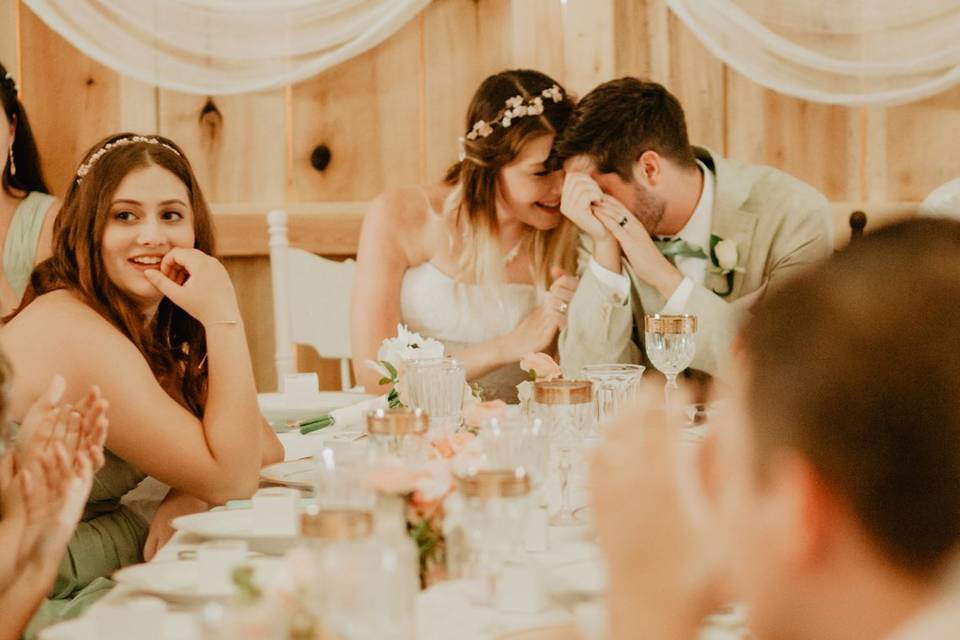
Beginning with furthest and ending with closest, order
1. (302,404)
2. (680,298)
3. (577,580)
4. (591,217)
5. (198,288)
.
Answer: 1. (591,217)
2. (680,298)
3. (302,404)
4. (198,288)
5. (577,580)

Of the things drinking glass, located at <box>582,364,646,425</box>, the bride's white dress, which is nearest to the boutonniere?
the bride's white dress

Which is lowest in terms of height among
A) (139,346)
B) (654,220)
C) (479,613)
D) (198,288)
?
(479,613)

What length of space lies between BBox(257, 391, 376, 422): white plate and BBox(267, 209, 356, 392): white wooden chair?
61 cm

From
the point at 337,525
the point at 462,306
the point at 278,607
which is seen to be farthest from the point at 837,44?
the point at 278,607

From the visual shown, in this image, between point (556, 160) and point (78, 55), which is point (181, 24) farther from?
point (556, 160)

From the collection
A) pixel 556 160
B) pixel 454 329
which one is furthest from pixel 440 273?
pixel 556 160

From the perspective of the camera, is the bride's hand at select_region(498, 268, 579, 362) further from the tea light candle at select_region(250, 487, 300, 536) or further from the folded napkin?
the tea light candle at select_region(250, 487, 300, 536)

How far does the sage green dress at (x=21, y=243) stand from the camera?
354 cm

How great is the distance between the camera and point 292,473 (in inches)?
73.4

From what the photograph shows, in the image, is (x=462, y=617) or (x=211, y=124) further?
(x=211, y=124)

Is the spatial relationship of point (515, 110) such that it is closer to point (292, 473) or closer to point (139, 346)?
point (139, 346)

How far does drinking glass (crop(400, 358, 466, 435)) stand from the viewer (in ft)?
6.11

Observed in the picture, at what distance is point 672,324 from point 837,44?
1579mm

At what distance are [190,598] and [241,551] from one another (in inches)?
3.9
